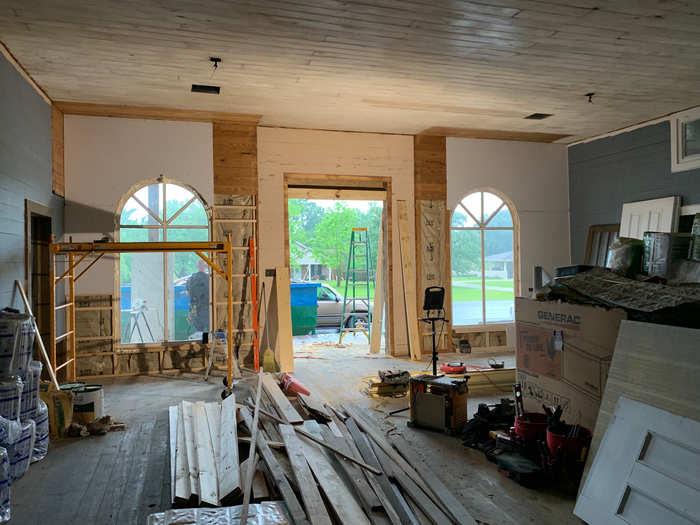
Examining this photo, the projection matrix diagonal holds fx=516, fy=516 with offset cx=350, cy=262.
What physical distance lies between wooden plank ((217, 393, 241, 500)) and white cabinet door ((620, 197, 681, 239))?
661 cm

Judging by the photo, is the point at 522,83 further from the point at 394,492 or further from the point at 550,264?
the point at 394,492

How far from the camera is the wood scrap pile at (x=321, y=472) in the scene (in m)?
3.07

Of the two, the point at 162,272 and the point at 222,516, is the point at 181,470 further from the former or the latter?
the point at 162,272

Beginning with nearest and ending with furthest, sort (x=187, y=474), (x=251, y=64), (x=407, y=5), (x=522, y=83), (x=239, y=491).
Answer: (x=239, y=491)
(x=187, y=474)
(x=407, y=5)
(x=251, y=64)
(x=522, y=83)

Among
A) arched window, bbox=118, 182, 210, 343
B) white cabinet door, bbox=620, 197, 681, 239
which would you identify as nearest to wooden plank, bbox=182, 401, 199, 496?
arched window, bbox=118, 182, 210, 343

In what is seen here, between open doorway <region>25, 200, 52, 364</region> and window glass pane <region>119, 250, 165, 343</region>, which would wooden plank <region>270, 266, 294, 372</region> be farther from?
open doorway <region>25, 200, 52, 364</region>

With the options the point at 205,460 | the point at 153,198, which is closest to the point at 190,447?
the point at 205,460

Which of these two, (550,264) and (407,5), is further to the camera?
(550,264)

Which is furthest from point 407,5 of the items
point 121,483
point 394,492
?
point 121,483

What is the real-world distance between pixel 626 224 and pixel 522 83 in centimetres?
342

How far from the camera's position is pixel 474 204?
9070 millimetres

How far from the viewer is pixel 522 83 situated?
6.33 meters

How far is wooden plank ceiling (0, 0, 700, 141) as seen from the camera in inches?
171

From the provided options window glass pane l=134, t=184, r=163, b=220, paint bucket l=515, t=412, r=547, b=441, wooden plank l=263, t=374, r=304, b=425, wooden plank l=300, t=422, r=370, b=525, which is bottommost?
wooden plank l=300, t=422, r=370, b=525
